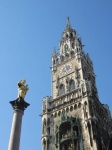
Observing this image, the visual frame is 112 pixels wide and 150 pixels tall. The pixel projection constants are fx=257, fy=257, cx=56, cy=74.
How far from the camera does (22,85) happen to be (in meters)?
25.3

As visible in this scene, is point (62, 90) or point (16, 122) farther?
point (62, 90)

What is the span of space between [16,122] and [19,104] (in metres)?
1.84

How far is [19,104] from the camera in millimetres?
23234

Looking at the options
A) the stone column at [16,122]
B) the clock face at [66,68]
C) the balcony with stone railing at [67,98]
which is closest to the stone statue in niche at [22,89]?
the stone column at [16,122]

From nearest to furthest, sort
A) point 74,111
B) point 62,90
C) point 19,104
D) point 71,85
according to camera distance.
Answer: point 19,104
point 74,111
point 71,85
point 62,90

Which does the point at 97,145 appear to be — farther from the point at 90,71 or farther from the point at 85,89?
the point at 90,71

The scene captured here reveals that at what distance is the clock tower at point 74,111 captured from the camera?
40312 millimetres

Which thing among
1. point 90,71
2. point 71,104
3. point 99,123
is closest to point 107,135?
point 99,123

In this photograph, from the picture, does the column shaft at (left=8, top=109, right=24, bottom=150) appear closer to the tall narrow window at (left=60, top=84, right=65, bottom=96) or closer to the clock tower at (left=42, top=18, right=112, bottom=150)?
the clock tower at (left=42, top=18, right=112, bottom=150)

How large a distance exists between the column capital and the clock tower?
18.0 metres

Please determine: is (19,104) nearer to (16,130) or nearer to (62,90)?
(16,130)

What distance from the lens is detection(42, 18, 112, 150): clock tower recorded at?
4031 centimetres

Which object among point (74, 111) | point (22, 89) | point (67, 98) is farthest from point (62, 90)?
point (22, 89)

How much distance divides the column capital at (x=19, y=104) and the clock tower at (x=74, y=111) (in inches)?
709
